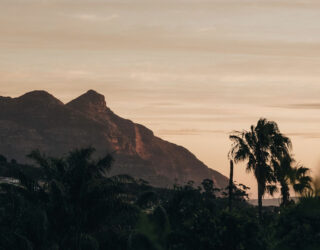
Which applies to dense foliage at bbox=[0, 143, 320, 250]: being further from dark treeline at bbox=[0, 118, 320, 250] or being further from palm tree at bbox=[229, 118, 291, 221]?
palm tree at bbox=[229, 118, 291, 221]

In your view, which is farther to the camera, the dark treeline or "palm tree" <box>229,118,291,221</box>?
"palm tree" <box>229,118,291,221</box>

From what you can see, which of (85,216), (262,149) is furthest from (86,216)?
(262,149)

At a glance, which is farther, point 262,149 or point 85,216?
point 262,149

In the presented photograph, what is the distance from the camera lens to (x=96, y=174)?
35.6 m

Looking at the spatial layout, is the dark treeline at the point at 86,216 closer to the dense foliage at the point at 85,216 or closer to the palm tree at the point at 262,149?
the dense foliage at the point at 85,216

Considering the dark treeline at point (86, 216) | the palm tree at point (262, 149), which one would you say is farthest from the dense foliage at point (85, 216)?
the palm tree at point (262, 149)

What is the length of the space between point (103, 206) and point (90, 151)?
3.20 metres

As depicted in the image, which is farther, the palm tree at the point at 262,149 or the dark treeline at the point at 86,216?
the palm tree at the point at 262,149

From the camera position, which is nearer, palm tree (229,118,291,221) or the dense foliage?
the dense foliage

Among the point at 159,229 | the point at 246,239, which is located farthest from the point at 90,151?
the point at 159,229

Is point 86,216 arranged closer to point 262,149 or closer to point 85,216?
point 85,216

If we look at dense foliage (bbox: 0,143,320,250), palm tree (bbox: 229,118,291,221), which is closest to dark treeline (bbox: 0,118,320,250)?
dense foliage (bbox: 0,143,320,250)

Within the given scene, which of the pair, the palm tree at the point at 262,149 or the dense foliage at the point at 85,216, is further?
the palm tree at the point at 262,149

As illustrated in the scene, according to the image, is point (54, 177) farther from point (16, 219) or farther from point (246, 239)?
point (246, 239)
